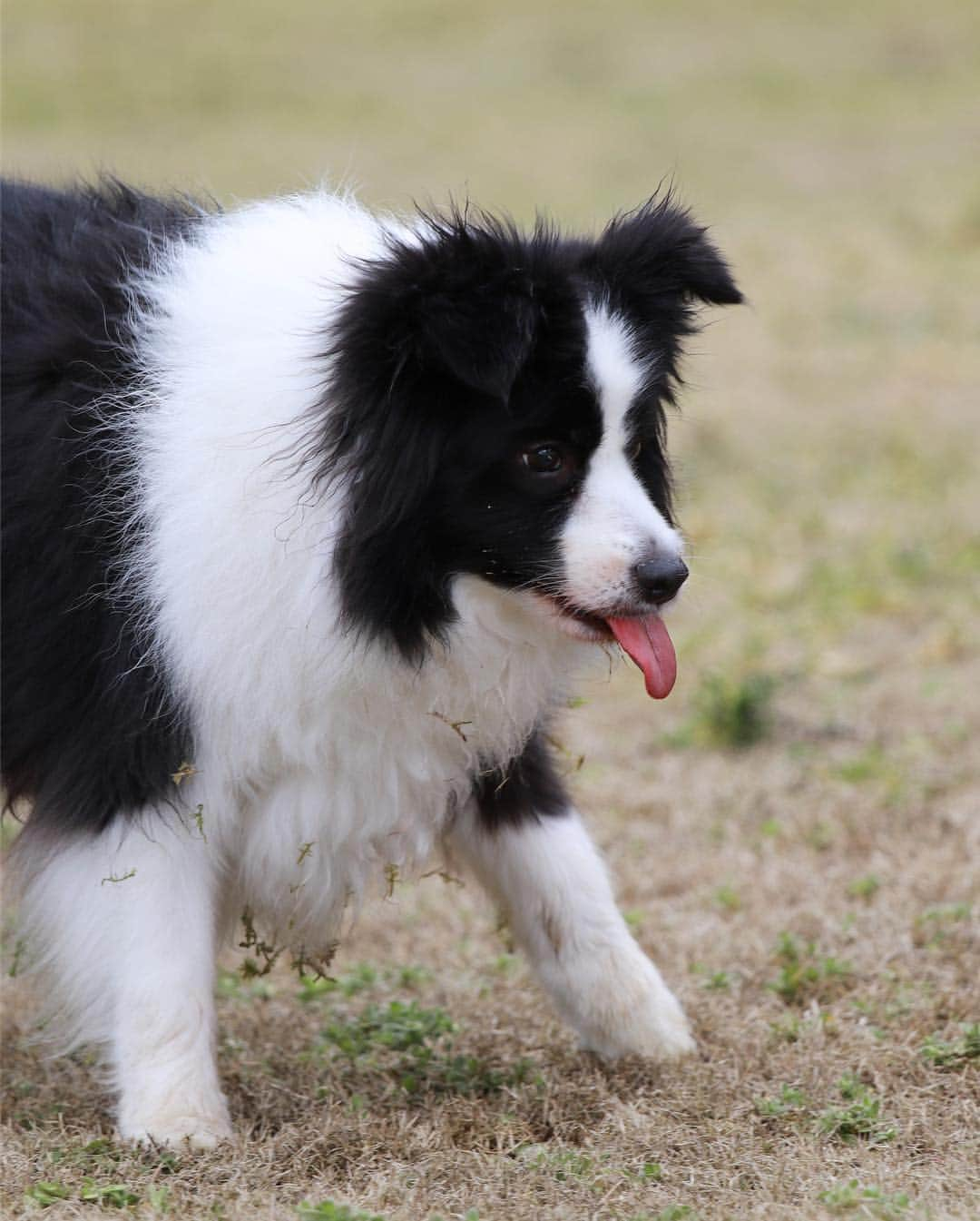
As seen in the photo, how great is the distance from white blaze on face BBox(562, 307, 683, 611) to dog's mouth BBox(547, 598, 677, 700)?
6 cm

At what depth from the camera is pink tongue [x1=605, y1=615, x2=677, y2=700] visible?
Result: 3248 millimetres

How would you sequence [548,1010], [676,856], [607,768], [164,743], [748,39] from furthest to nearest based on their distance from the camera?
[748,39] → [607,768] → [676,856] → [548,1010] → [164,743]

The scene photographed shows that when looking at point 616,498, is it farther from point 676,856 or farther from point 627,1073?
point 676,856

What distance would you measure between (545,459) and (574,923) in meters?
1.30

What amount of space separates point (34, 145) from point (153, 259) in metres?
14.8

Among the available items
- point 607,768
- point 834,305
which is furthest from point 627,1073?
point 834,305

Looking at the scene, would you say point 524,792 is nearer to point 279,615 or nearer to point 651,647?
point 651,647

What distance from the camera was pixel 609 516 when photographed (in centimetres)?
316

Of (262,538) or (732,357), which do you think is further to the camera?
(732,357)

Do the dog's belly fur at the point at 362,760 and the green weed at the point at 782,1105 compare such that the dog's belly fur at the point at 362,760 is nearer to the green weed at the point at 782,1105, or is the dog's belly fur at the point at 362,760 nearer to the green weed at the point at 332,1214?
the green weed at the point at 332,1214

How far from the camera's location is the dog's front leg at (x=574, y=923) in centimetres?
394

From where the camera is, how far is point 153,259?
3545 millimetres

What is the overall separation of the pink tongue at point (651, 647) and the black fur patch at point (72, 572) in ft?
2.93

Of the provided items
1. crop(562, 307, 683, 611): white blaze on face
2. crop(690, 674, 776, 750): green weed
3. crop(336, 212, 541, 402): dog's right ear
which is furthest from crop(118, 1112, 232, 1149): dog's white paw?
crop(690, 674, 776, 750): green weed
